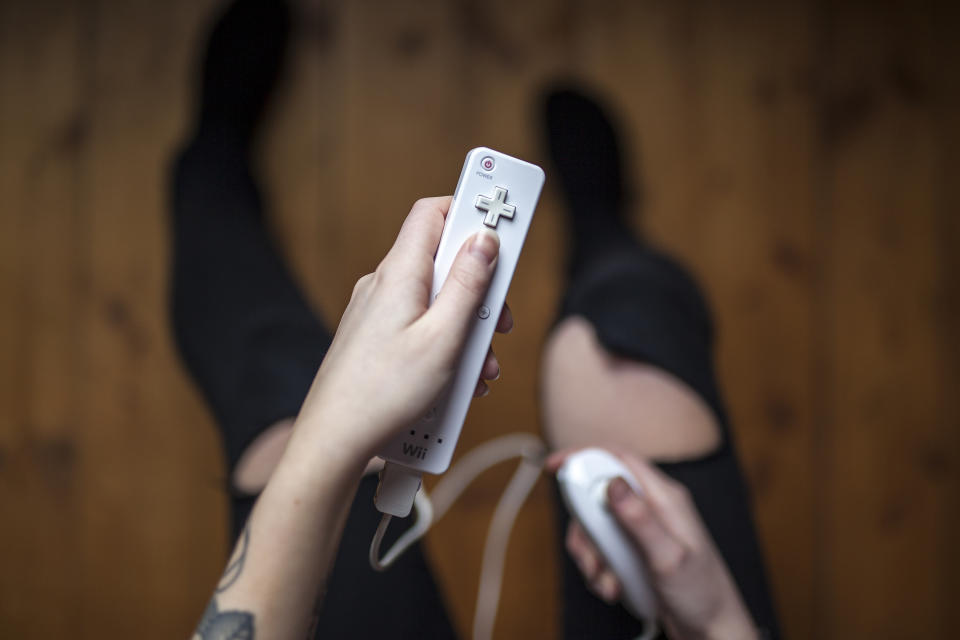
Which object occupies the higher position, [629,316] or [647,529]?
[629,316]

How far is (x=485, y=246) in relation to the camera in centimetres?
31

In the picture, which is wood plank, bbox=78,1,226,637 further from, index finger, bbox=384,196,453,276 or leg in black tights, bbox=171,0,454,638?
index finger, bbox=384,196,453,276

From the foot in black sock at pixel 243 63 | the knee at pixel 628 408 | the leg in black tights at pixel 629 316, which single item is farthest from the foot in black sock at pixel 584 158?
the foot in black sock at pixel 243 63

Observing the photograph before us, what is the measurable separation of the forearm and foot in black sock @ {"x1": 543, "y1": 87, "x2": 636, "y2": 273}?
539mm

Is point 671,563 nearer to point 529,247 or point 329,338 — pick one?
point 329,338

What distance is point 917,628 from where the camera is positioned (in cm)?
85

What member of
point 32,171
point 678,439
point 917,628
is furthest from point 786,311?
point 32,171

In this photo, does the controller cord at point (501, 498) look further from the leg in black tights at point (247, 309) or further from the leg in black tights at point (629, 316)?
the leg in black tights at point (247, 309)

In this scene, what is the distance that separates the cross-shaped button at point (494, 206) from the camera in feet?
1.05

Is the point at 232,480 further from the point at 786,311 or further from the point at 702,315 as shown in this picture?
the point at 786,311

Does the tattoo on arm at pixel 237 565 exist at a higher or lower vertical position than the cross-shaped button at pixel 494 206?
lower

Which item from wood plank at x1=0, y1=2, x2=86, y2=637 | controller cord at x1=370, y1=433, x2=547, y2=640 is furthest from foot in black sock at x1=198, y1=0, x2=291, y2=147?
controller cord at x1=370, y1=433, x2=547, y2=640

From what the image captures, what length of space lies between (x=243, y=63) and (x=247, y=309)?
33 centimetres

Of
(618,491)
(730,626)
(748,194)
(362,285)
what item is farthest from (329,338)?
(748,194)
